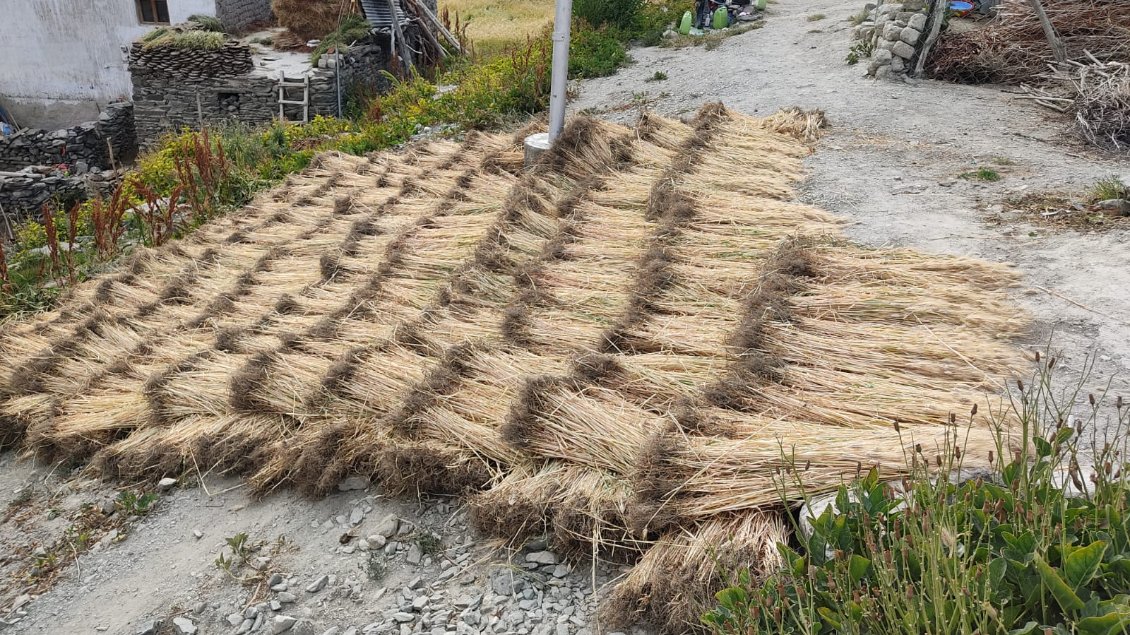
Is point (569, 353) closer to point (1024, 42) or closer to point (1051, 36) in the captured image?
point (1051, 36)

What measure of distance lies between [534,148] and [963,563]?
485cm

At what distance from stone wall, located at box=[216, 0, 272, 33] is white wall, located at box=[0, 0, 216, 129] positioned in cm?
197

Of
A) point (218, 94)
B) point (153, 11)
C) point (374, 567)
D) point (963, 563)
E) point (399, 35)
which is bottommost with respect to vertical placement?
point (218, 94)

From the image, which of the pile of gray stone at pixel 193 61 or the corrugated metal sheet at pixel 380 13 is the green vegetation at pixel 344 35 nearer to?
the corrugated metal sheet at pixel 380 13

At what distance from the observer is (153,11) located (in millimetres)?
17734

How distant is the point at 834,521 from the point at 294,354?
278 cm

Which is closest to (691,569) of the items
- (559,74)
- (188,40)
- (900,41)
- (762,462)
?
(762,462)

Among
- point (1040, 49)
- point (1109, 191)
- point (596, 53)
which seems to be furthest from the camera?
point (596, 53)

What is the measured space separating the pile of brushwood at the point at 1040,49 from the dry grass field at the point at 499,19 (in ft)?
34.7

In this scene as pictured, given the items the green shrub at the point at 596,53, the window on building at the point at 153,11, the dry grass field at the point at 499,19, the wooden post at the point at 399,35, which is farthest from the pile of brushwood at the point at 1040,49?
the window on building at the point at 153,11

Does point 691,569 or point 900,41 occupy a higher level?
point 900,41

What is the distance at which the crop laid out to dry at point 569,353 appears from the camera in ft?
8.38

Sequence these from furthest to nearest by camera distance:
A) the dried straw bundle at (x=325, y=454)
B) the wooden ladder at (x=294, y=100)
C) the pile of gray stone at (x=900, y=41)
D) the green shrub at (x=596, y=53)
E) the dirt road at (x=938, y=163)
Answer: the wooden ladder at (x=294, y=100), the green shrub at (x=596, y=53), the pile of gray stone at (x=900, y=41), the dirt road at (x=938, y=163), the dried straw bundle at (x=325, y=454)

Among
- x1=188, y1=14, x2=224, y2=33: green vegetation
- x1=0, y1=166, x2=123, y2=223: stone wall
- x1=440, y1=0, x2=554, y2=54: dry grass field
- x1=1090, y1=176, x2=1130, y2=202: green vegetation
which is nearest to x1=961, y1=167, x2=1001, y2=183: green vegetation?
x1=1090, y1=176, x2=1130, y2=202: green vegetation
